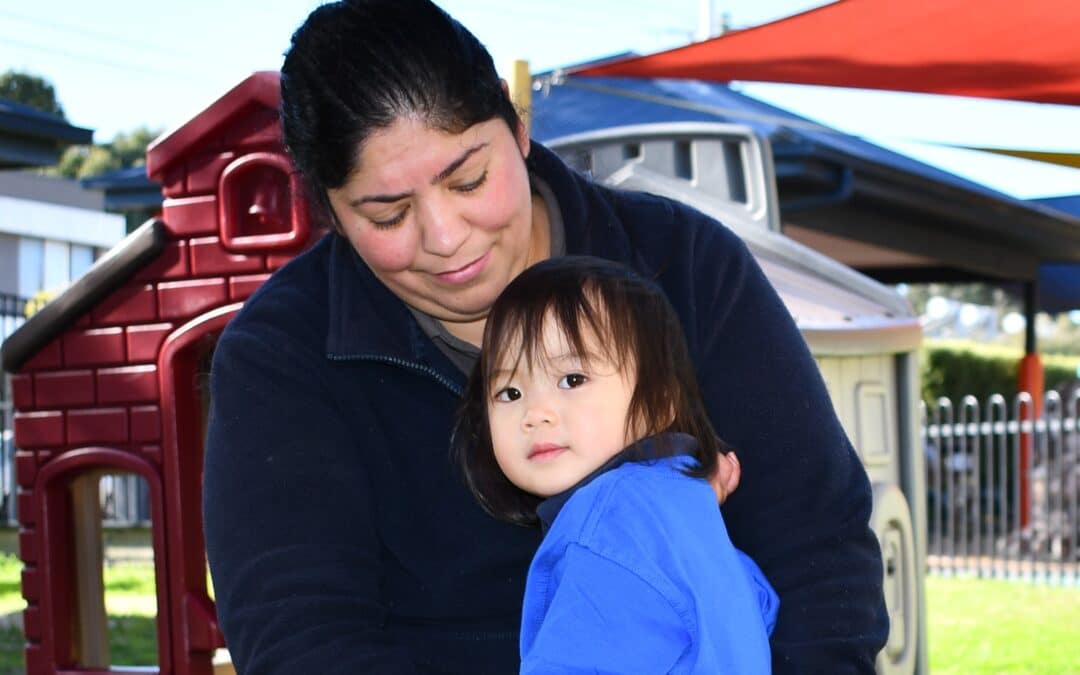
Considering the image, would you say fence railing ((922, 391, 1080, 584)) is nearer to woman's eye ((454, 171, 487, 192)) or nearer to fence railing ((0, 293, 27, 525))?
fence railing ((0, 293, 27, 525))

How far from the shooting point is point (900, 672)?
411 centimetres

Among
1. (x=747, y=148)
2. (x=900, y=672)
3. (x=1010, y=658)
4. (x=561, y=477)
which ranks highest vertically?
(x=747, y=148)

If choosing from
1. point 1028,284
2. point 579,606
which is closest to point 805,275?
point 579,606

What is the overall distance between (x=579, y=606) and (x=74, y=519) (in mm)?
3367

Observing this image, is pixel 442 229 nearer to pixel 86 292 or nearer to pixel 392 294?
pixel 392 294

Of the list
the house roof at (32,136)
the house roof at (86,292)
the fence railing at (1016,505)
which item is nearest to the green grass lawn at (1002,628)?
the fence railing at (1016,505)

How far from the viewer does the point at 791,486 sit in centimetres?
181

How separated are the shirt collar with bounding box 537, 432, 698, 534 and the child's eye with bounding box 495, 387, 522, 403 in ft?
0.42

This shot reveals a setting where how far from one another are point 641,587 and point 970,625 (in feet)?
19.4

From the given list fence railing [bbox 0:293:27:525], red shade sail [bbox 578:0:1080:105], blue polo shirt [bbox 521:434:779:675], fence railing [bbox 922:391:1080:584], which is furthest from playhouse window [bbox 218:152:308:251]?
fence railing [bbox 922:391:1080:584]

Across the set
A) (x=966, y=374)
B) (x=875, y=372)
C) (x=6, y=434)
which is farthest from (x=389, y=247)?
(x=966, y=374)

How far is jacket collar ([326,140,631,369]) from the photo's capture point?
1.86 meters

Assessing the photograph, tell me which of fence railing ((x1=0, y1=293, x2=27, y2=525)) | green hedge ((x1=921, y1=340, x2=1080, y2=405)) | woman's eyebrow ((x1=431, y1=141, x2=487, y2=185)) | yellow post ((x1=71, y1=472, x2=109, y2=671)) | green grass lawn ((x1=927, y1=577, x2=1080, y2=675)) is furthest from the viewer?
green hedge ((x1=921, y1=340, x2=1080, y2=405))

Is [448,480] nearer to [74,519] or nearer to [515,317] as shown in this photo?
[515,317]
